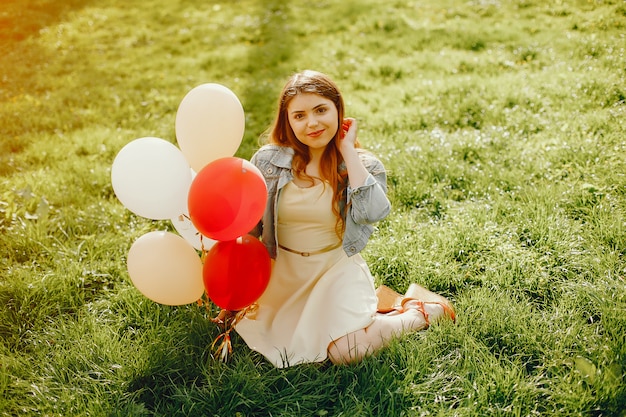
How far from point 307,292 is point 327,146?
2.42 feet

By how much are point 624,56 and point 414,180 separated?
8.75ft

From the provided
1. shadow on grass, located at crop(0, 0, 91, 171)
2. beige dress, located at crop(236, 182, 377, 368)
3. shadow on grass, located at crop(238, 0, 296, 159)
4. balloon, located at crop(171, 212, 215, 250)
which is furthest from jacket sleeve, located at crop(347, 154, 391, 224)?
shadow on grass, located at crop(0, 0, 91, 171)

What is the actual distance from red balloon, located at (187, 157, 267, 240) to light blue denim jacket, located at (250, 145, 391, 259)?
35 centimetres

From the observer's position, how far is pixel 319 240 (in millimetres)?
2451

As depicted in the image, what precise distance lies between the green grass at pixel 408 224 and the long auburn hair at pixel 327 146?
685mm

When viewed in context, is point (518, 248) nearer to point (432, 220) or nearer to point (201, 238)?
point (432, 220)

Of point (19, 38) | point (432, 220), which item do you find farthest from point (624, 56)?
point (19, 38)

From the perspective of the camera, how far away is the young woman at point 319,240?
7.49 feet

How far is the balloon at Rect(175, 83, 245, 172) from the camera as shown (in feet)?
7.25

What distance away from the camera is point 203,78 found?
610 cm

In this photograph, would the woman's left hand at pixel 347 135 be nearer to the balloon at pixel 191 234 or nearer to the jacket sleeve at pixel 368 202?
the jacket sleeve at pixel 368 202

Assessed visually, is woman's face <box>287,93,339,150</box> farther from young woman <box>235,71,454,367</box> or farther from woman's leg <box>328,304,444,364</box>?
woman's leg <box>328,304,444,364</box>

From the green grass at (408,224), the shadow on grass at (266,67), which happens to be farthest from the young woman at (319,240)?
the shadow on grass at (266,67)

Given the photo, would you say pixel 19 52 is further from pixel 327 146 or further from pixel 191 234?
pixel 327 146
